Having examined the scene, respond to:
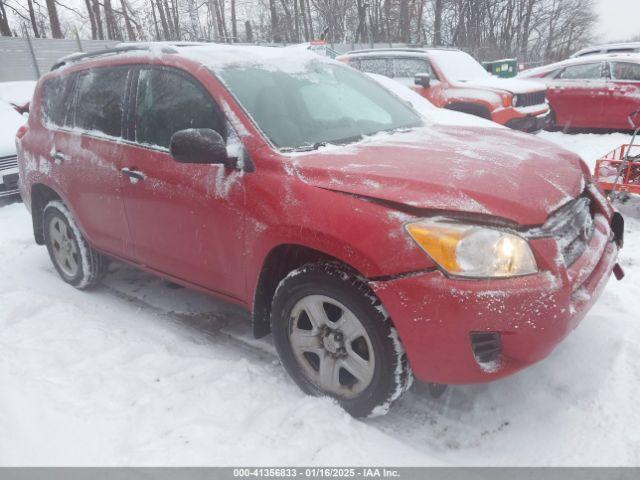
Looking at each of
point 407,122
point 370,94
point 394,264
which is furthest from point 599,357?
point 370,94

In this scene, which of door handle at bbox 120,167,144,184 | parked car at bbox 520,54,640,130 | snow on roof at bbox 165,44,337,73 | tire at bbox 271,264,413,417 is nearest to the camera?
tire at bbox 271,264,413,417

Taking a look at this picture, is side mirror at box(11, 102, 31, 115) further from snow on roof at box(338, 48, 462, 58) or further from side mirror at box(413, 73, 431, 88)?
side mirror at box(413, 73, 431, 88)

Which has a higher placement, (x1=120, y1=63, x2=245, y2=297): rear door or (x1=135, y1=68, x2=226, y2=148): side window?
(x1=135, y1=68, x2=226, y2=148): side window

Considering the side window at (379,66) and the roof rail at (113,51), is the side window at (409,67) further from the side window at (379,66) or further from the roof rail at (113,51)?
the roof rail at (113,51)

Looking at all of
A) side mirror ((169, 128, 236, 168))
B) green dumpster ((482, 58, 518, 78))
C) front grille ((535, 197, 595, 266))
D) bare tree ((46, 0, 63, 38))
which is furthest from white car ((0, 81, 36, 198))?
bare tree ((46, 0, 63, 38))

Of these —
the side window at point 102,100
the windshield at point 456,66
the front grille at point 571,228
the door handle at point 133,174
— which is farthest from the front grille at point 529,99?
the door handle at point 133,174

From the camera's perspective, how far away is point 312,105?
10.2 feet

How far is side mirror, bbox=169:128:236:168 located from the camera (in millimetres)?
2568

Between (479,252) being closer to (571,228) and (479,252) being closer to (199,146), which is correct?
(571,228)

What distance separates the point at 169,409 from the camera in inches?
102

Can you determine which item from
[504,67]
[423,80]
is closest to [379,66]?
[423,80]

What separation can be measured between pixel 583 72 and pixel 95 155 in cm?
1033

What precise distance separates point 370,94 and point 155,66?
1473mm

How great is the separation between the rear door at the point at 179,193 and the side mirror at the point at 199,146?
0.45 feet
